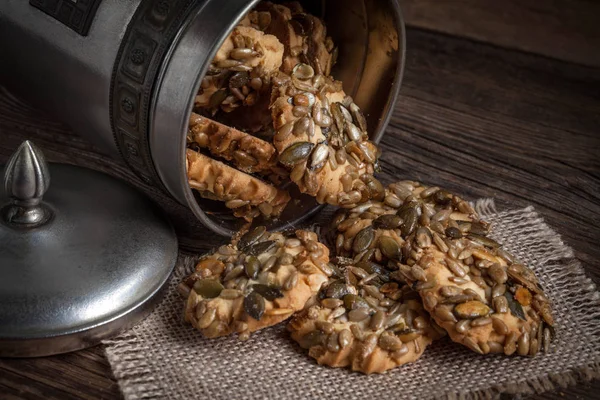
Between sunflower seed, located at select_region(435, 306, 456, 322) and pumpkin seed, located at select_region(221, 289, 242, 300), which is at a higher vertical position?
sunflower seed, located at select_region(435, 306, 456, 322)

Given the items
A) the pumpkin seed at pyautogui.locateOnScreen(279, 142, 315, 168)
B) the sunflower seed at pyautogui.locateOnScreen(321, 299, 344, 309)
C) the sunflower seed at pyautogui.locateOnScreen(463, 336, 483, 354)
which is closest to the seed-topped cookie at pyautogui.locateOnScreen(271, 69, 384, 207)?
the pumpkin seed at pyautogui.locateOnScreen(279, 142, 315, 168)

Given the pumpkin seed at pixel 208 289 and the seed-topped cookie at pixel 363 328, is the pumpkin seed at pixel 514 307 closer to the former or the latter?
the seed-topped cookie at pixel 363 328

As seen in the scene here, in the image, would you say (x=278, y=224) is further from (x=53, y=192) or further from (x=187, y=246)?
(x=53, y=192)

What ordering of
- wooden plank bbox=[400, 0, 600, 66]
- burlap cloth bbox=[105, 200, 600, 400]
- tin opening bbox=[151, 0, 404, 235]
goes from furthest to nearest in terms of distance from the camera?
wooden plank bbox=[400, 0, 600, 66] < tin opening bbox=[151, 0, 404, 235] < burlap cloth bbox=[105, 200, 600, 400]

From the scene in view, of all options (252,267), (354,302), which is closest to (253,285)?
(252,267)

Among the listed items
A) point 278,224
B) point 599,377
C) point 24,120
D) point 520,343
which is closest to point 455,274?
point 520,343

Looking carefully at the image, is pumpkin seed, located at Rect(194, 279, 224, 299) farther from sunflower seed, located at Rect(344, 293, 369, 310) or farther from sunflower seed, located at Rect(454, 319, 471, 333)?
sunflower seed, located at Rect(454, 319, 471, 333)

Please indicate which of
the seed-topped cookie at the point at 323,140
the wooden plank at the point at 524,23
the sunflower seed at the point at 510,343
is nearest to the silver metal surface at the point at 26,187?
the seed-topped cookie at the point at 323,140
